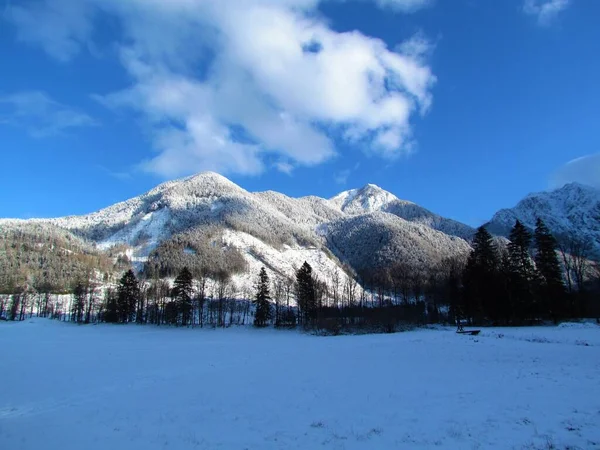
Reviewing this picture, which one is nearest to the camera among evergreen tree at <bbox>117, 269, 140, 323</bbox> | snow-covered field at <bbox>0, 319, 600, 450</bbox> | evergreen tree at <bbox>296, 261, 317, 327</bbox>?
snow-covered field at <bbox>0, 319, 600, 450</bbox>

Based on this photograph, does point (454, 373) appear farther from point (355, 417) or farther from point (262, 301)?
point (262, 301)

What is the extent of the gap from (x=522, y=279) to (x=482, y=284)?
5.75m

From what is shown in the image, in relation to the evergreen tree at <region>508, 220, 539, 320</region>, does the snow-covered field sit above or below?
below

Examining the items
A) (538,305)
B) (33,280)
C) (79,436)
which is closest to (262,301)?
(538,305)

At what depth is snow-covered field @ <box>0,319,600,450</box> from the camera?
11531mm

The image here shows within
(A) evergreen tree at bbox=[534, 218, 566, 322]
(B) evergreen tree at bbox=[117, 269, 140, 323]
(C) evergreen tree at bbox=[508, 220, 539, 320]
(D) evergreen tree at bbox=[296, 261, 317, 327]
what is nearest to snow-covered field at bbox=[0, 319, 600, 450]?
(C) evergreen tree at bbox=[508, 220, 539, 320]

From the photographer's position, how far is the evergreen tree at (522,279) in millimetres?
50844

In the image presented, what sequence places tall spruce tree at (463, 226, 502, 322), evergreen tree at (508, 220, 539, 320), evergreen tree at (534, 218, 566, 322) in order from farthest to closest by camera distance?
tall spruce tree at (463, 226, 502, 322), evergreen tree at (508, 220, 539, 320), evergreen tree at (534, 218, 566, 322)

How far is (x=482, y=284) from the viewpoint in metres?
55.2

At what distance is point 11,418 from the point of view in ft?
51.3

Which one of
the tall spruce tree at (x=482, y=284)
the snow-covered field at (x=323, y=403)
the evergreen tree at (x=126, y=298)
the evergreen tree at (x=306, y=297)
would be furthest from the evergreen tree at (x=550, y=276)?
the evergreen tree at (x=126, y=298)

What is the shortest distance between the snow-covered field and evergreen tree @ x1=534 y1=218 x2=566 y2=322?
25276 millimetres

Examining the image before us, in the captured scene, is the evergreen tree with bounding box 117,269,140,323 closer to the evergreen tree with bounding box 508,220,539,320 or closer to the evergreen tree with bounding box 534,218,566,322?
the evergreen tree with bounding box 508,220,539,320

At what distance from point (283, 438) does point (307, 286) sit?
78.7 meters
